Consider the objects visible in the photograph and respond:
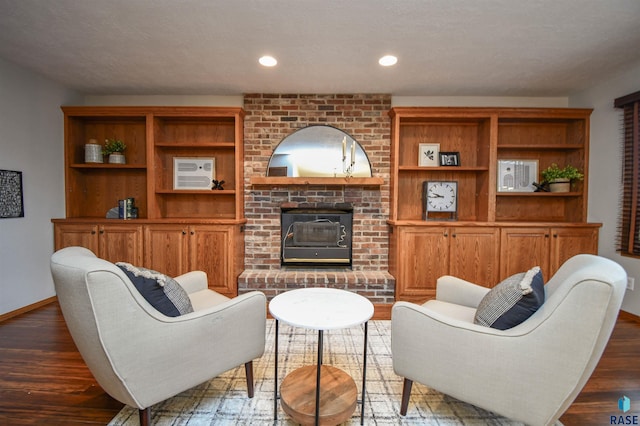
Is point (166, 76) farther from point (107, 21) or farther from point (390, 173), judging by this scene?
point (390, 173)

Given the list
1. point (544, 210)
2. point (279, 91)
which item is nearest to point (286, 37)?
point (279, 91)

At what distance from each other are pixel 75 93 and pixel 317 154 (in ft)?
9.61

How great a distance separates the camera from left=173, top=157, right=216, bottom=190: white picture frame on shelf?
11.3 feet

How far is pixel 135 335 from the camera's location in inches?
48.0

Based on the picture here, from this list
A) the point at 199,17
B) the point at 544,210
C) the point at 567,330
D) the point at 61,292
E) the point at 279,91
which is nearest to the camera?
the point at 567,330

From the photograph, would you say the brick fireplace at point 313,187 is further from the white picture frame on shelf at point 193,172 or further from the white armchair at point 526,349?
the white armchair at point 526,349

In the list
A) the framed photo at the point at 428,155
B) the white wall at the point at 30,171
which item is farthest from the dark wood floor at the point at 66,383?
the framed photo at the point at 428,155

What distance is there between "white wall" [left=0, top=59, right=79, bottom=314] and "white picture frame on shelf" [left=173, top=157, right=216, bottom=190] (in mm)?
1207

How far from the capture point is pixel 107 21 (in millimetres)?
1971

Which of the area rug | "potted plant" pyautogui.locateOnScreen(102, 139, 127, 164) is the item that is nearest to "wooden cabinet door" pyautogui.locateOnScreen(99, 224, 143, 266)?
"potted plant" pyautogui.locateOnScreen(102, 139, 127, 164)

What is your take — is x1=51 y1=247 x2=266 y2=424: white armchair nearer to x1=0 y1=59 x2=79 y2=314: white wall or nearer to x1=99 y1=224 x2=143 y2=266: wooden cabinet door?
x1=99 y1=224 x2=143 y2=266: wooden cabinet door

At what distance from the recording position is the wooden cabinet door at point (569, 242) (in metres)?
2.99

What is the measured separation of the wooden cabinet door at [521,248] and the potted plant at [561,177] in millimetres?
605

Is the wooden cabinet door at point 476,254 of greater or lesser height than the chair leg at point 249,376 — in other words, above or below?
above
